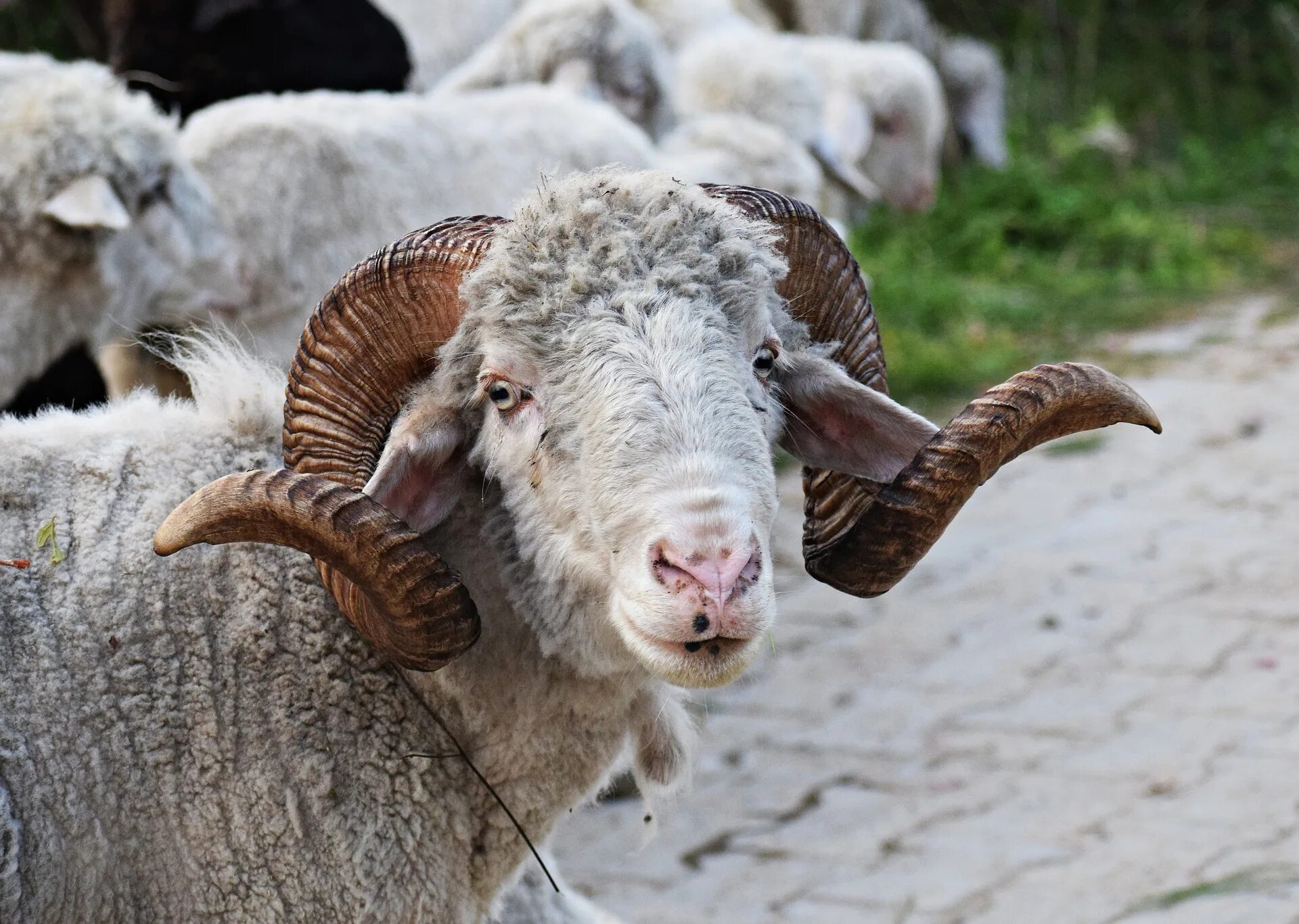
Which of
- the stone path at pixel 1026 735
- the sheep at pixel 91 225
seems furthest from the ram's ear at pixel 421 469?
the sheep at pixel 91 225

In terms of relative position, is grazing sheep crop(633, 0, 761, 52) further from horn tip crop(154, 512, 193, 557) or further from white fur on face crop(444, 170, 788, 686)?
horn tip crop(154, 512, 193, 557)

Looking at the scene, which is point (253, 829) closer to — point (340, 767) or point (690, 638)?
point (340, 767)

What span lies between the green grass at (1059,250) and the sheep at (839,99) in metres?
0.84

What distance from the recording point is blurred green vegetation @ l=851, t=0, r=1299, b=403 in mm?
10305

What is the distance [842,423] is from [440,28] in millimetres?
6530

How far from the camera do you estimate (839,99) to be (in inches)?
376

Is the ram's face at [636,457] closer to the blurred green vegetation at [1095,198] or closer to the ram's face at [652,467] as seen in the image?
the ram's face at [652,467]

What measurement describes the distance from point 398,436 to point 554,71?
5026 mm

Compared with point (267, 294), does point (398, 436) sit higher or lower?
higher

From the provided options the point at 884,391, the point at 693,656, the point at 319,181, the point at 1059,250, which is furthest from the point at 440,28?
the point at 693,656

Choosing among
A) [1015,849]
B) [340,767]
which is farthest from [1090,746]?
[340,767]

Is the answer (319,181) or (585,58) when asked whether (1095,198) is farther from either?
(319,181)

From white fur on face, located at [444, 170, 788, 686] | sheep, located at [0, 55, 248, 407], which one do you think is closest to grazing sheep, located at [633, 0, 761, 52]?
sheep, located at [0, 55, 248, 407]

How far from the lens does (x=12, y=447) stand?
2.87 m
